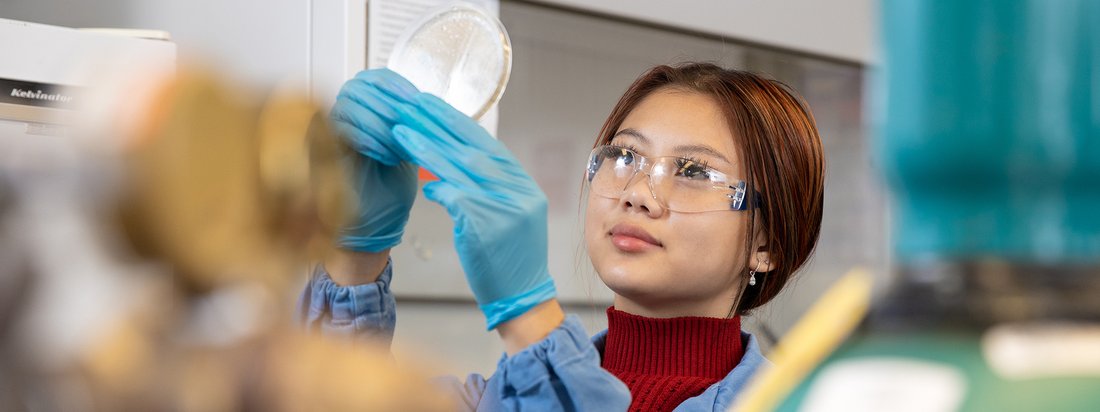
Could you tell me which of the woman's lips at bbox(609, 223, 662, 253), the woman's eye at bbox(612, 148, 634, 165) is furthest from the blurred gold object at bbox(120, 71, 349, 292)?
the woman's eye at bbox(612, 148, 634, 165)

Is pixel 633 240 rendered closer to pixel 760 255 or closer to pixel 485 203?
pixel 760 255

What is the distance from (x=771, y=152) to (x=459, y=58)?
69 cm

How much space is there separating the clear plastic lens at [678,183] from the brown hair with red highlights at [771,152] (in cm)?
4

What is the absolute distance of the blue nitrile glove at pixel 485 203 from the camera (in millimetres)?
1316

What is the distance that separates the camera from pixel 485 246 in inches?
55.3

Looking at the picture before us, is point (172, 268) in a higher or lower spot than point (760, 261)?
higher

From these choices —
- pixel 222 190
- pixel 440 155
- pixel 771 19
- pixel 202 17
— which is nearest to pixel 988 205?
pixel 222 190

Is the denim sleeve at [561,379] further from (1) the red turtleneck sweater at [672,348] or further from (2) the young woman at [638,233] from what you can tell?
(1) the red turtleneck sweater at [672,348]

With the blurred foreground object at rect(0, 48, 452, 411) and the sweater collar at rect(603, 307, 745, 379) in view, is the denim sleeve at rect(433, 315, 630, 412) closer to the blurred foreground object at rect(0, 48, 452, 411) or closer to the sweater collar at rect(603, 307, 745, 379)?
A: the sweater collar at rect(603, 307, 745, 379)

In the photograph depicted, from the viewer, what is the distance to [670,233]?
5.93 ft

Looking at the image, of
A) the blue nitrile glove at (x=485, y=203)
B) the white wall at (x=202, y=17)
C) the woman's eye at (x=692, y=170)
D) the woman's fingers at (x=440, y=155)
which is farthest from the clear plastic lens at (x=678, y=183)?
the white wall at (x=202, y=17)

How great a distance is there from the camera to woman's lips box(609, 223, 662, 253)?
1795mm

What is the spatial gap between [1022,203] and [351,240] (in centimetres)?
133

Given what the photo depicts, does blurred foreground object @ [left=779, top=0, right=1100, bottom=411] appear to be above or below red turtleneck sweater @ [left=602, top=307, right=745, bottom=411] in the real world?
above
